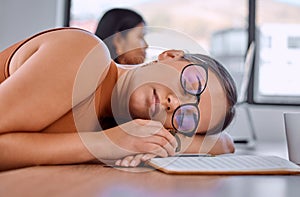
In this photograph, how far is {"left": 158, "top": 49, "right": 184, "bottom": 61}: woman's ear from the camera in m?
1.03

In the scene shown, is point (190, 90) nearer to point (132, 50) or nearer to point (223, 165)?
point (223, 165)

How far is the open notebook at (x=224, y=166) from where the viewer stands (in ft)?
2.53

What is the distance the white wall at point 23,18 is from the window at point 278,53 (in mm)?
1601

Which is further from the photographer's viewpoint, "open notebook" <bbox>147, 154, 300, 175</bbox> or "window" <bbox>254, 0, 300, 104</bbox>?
"window" <bbox>254, 0, 300, 104</bbox>

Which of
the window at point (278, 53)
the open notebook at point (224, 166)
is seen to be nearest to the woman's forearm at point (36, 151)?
the open notebook at point (224, 166)

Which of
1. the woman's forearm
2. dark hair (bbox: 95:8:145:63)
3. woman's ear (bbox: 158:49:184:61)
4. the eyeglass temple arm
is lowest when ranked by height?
the eyeglass temple arm

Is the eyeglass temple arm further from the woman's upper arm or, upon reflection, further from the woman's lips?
the woman's upper arm

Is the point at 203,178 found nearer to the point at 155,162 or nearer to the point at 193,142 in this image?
the point at 155,162

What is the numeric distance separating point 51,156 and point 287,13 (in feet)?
10.2

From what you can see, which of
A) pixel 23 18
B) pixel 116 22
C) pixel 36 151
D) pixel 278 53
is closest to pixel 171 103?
pixel 36 151

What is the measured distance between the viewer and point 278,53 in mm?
3520

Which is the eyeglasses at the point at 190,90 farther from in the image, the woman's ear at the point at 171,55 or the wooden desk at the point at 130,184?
the wooden desk at the point at 130,184

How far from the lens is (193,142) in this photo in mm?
1052

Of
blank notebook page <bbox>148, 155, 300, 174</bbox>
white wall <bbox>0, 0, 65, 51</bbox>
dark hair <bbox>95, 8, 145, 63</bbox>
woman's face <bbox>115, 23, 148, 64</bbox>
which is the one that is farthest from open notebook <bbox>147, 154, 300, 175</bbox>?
white wall <bbox>0, 0, 65, 51</bbox>
